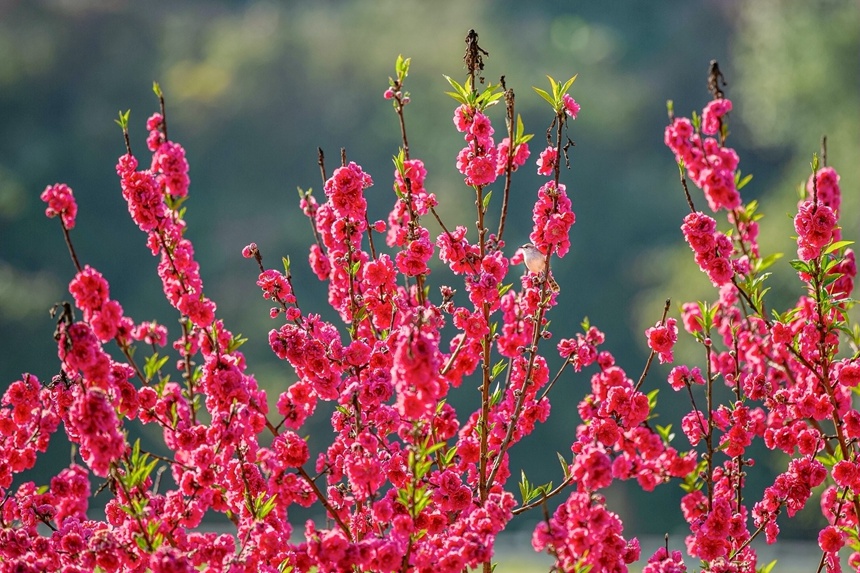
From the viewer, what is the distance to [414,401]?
257 centimetres

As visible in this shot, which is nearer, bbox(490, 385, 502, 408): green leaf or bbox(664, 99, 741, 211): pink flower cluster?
bbox(664, 99, 741, 211): pink flower cluster

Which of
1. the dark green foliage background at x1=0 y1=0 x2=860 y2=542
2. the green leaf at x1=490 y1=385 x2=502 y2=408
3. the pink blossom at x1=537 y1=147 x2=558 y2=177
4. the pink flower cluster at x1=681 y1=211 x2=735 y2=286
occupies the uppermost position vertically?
the dark green foliage background at x1=0 y1=0 x2=860 y2=542

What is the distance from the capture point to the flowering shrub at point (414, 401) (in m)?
2.68

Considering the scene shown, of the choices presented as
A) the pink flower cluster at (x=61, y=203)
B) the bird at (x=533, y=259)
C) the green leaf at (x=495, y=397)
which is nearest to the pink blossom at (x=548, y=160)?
the bird at (x=533, y=259)

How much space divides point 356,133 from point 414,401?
20403 millimetres

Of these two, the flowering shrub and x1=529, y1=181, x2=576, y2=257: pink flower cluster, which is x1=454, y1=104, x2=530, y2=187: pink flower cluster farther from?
x1=529, y1=181, x2=576, y2=257: pink flower cluster

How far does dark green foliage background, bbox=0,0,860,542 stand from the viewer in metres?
18.8

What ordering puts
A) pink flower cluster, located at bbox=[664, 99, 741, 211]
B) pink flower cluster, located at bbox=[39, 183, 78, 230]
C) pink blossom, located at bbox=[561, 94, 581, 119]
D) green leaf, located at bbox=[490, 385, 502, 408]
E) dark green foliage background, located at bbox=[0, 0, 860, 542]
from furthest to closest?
dark green foliage background, located at bbox=[0, 0, 860, 542] < green leaf, located at bbox=[490, 385, 502, 408] < pink blossom, located at bbox=[561, 94, 581, 119] < pink flower cluster, located at bbox=[39, 183, 78, 230] < pink flower cluster, located at bbox=[664, 99, 741, 211]

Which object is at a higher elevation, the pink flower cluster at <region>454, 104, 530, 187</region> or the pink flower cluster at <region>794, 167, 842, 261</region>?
the pink flower cluster at <region>454, 104, 530, 187</region>

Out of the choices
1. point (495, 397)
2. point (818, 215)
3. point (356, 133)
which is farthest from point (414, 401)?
point (356, 133)

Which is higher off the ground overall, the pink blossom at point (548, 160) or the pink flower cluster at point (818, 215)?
the pink blossom at point (548, 160)

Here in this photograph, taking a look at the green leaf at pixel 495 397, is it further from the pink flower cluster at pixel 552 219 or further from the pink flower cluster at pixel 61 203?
the pink flower cluster at pixel 61 203

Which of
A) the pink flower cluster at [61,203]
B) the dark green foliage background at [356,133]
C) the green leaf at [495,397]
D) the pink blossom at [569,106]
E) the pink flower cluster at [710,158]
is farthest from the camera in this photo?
the dark green foliage background at [356,133]

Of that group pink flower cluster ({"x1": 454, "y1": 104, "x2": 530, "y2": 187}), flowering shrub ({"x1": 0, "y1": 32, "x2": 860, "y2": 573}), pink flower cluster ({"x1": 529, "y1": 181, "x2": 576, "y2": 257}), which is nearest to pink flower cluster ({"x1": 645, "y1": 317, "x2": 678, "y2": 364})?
flowering shrub ({"x1": 0, "y1": 32, "x2": 860, "y2": 573})
